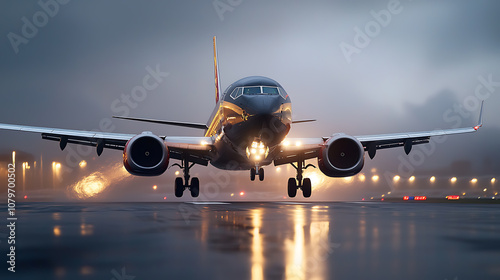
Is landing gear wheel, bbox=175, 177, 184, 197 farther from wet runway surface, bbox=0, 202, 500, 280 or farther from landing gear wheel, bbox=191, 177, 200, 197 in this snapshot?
wet runway surface, bbox=0, 202, 500, 280

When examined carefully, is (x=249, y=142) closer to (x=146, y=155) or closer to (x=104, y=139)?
(x=146, y=155)

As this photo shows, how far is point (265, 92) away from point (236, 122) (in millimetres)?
1587

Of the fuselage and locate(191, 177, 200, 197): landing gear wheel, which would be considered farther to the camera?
locate(191, 177, 200, 197): landing gear wheel

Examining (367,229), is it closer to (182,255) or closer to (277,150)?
(182,255)

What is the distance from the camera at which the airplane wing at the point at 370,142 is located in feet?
65.7

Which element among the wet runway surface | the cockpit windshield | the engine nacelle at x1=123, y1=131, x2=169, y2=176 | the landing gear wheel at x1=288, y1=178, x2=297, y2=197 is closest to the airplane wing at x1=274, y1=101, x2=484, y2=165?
the landing gear wheel at x1=288, y1=178, x2=297, y2=197

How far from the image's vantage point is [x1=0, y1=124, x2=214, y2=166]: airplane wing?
64.1 feet

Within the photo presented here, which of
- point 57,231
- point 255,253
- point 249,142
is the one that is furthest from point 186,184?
point 255,253

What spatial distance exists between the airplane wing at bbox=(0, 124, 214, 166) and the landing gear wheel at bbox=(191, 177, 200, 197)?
2.98 m

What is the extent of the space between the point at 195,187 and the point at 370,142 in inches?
383

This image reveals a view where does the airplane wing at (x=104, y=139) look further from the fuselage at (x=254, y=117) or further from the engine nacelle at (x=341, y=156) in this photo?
the engine nacelle at (x=341, y=156)

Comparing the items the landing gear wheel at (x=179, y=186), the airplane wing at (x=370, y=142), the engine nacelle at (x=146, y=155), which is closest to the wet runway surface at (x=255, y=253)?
the engine nacelle at (x=146, y=155)

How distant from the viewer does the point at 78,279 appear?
3969 mm

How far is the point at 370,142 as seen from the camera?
2134 centimetres
